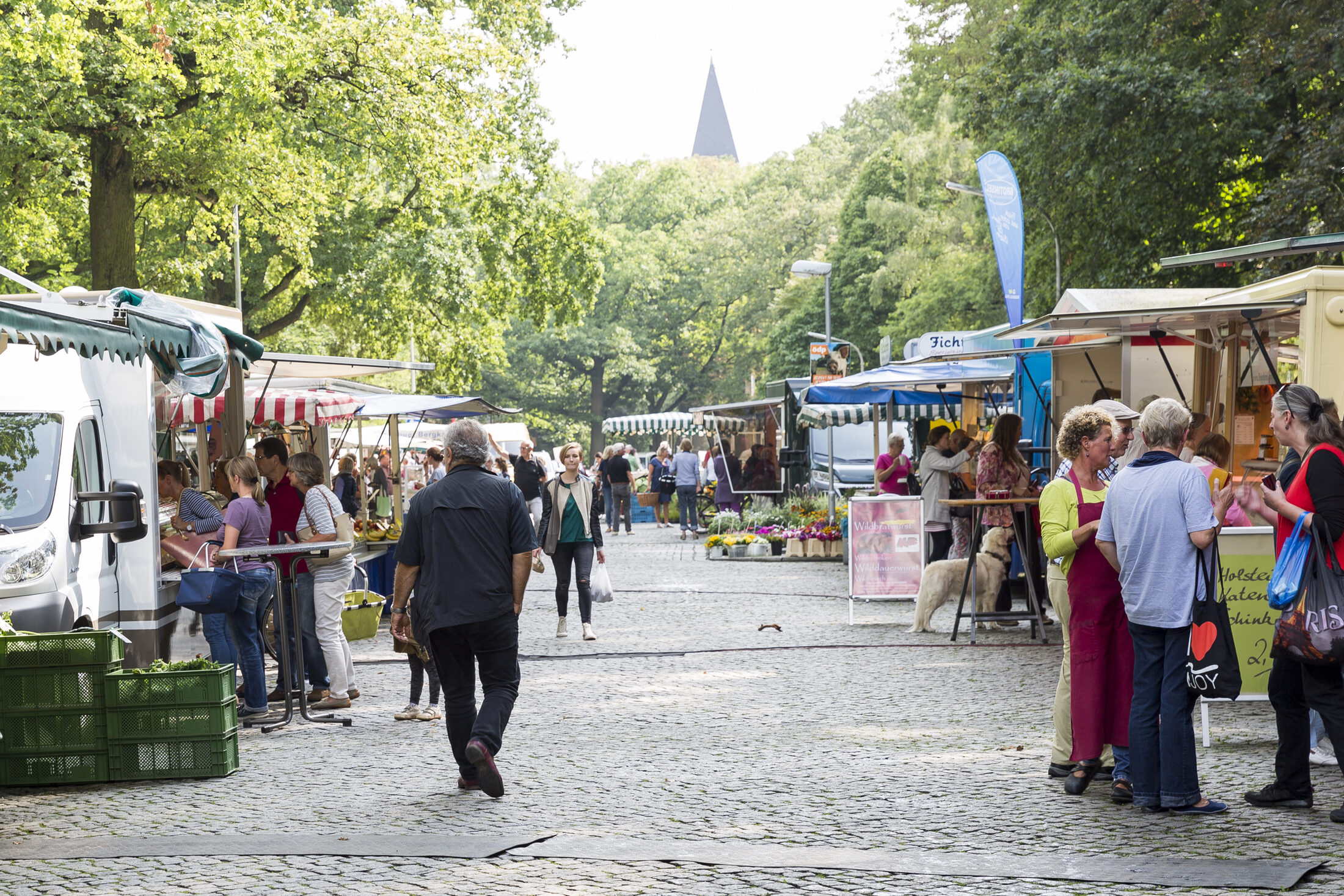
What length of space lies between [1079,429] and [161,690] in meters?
4.76

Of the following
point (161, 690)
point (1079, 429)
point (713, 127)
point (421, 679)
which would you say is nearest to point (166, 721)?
point (161, 690)

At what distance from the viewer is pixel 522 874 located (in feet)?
17.8

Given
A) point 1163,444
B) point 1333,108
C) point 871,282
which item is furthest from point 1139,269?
point 871,282

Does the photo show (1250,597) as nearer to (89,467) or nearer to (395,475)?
(89,467)

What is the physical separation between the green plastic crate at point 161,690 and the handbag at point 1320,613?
5153mm

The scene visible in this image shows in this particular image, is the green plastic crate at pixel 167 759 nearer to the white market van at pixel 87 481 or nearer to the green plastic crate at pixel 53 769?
the green plastic crate at pixel 53 769

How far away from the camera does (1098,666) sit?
6.50 metres

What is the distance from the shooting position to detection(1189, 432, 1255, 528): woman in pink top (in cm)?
848

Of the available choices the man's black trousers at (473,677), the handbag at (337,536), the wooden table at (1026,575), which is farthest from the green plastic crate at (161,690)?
the wooden table at (1026,575)

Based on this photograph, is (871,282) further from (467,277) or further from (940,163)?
(467,277)

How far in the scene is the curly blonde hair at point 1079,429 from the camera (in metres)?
6.70

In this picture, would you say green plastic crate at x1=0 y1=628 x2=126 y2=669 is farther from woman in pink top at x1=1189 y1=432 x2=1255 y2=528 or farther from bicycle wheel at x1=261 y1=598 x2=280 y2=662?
woman in pink top at x1=1189 y1=432 x2=1255 y2=528

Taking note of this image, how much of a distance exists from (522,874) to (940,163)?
128 ft

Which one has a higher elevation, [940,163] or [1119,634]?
[940,163]
